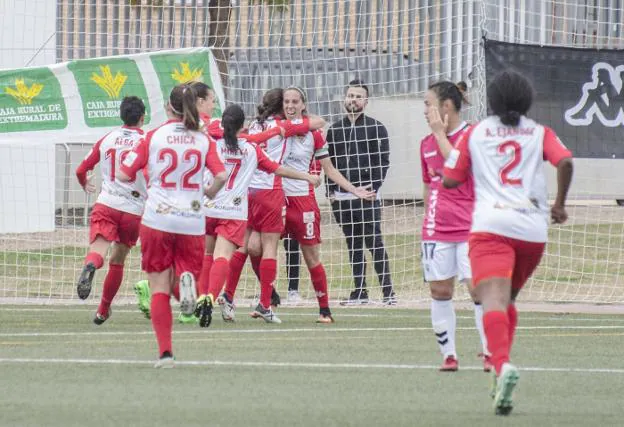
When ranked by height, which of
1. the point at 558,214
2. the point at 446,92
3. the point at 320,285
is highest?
the point at 446,92

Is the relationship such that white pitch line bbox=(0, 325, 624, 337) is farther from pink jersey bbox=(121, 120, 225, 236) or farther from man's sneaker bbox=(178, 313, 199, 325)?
pink jersey bbox=(121, 120, 225, 236)

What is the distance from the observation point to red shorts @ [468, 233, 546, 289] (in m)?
7.96

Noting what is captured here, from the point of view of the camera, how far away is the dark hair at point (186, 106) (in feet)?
32.1

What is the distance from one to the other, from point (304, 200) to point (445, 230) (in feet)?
13.6

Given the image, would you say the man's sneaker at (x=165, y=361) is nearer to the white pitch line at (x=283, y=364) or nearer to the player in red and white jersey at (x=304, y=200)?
the white pitch line at (x=283, y=364)

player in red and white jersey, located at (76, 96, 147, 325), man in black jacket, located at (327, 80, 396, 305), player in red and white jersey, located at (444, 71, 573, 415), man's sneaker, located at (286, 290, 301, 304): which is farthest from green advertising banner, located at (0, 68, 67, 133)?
player in red and white jersey, located at (444, 71, 573, 415)

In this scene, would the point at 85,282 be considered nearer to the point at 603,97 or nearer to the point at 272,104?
the point at 272,104

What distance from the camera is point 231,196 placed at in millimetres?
13000

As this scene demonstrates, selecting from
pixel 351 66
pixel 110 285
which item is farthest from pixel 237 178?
pixel 351 66

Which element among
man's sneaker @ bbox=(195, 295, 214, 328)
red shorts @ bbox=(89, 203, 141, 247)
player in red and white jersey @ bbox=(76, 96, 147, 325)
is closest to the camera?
man's sneaker @ bbox=(195, 295, 214, 328)

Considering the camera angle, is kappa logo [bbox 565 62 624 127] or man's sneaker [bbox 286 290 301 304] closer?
man's sneaker [bbox 286 290 301 304]

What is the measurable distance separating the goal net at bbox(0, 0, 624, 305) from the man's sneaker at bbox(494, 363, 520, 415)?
9.02 metres

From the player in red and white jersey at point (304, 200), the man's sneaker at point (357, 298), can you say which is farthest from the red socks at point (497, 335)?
the man's sneaker at point (357, 298)

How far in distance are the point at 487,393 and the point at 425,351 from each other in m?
2.42
